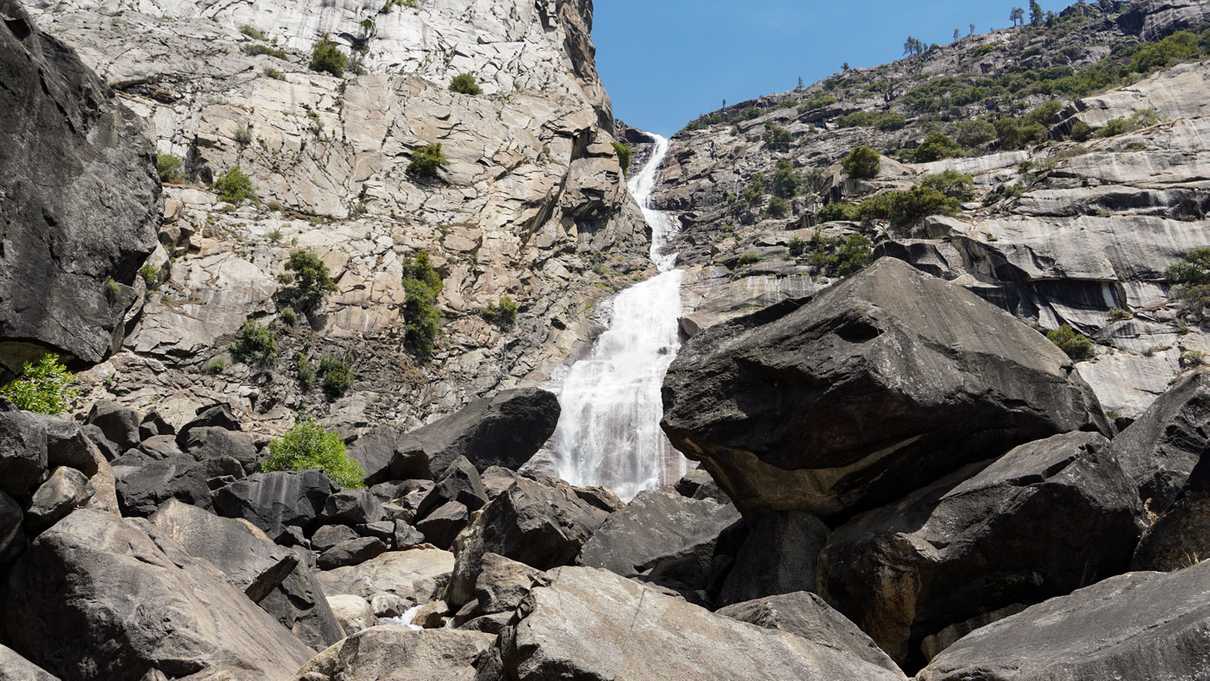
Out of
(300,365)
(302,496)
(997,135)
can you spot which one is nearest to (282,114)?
(300,365)

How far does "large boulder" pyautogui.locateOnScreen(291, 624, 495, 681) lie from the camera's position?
7.91 meters

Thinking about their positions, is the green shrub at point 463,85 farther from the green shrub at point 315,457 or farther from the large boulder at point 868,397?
the large boulder at point 868,397

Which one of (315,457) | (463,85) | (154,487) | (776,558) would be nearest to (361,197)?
(463,85)

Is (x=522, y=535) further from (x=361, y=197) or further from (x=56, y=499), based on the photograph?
(x=361, y=197)

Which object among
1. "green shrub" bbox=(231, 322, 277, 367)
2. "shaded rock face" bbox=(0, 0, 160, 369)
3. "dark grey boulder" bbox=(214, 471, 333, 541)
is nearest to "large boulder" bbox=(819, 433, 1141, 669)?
"shaded rock face" bbox=(0, 0, 160, 369)

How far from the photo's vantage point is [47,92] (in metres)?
9.81

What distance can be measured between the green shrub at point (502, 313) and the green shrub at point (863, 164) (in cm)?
3358

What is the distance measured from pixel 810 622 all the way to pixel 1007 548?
3.49 meters

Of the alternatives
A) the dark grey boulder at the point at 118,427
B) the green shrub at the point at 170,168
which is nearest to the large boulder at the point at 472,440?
the dark grey boulder at the point at 118,427

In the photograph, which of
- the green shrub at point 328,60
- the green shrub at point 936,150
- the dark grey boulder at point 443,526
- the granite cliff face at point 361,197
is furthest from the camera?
the green shrub at point 936,150

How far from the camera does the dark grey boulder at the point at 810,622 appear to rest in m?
9.32

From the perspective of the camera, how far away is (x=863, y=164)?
70.5 m

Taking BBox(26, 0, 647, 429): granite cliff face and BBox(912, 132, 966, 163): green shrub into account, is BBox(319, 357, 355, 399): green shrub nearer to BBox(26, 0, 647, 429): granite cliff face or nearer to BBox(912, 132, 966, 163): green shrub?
BBox(26, 0, 647, 429): granite cliff face

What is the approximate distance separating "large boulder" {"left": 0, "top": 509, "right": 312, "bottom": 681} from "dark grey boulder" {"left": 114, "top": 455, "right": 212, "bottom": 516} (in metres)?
6.86
